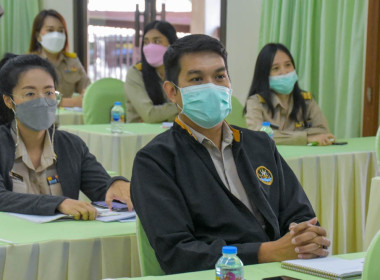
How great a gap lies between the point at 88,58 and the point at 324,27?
3.91 metres

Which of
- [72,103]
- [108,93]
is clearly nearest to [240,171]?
[108,93]

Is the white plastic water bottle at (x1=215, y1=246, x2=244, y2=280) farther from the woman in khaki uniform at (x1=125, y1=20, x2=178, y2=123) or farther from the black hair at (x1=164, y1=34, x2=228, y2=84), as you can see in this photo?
the woman in khaki uniform at (x1=125, y1=20, x2=178, y2=123)

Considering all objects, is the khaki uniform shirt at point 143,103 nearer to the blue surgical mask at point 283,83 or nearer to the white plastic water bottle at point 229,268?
the blue surgical mask at point 283,83

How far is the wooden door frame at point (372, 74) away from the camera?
486 cm

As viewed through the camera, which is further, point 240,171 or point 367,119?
point 367,119

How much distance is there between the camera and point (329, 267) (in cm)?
170

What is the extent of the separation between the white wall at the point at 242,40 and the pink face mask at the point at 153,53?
1.46 m

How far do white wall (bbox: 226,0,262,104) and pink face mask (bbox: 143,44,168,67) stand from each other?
1.46m

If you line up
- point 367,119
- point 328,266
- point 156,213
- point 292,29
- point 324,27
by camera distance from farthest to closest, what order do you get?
1. point 292,29
2. point 324,27
3. point 367,119
4. point 156,213
5. point 328,266

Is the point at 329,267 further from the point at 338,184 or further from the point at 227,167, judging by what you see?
the point at 338,184

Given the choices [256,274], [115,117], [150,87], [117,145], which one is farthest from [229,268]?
[150,87]

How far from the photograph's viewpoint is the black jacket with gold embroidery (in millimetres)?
1887

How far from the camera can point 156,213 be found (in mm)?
1903

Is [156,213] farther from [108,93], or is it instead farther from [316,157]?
[108,93]
